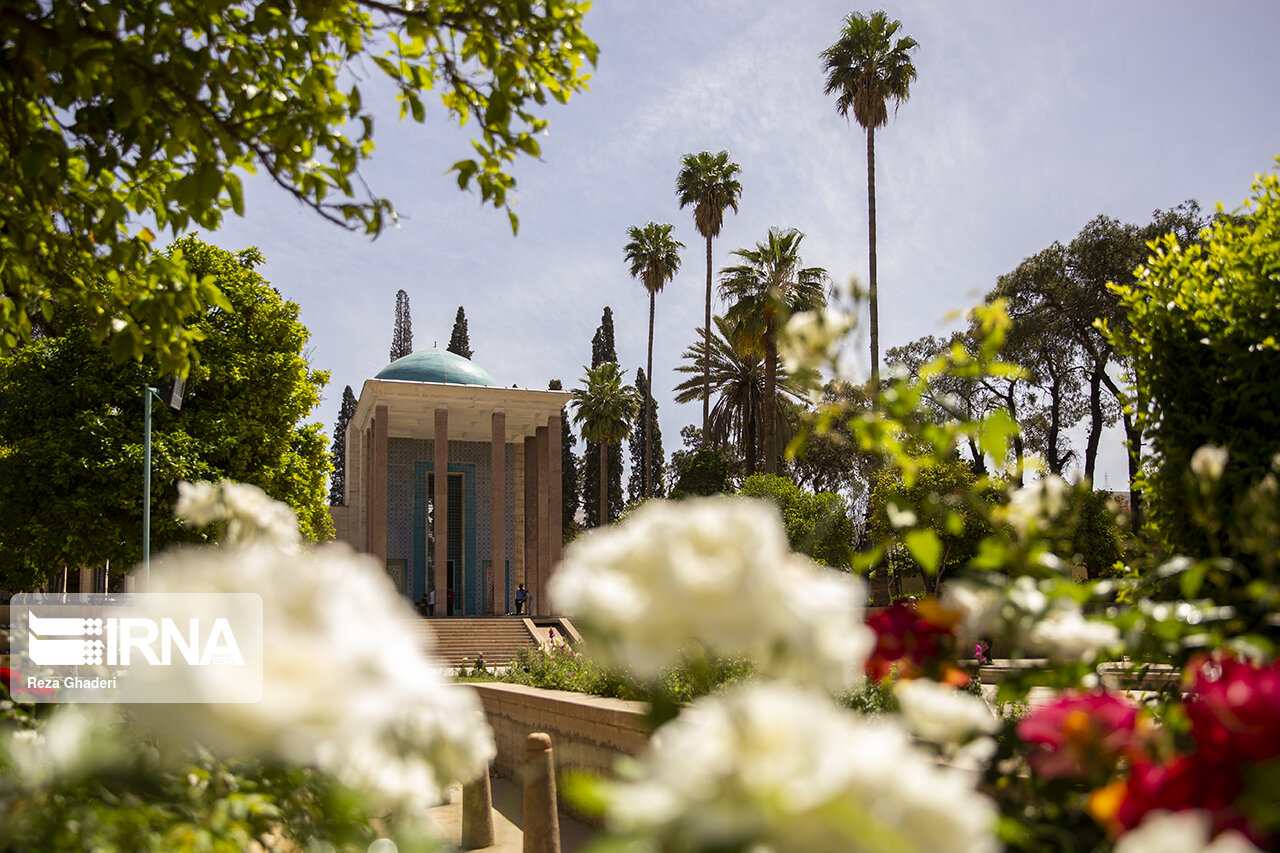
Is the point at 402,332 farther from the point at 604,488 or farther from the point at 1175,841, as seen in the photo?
the point at 1175,841

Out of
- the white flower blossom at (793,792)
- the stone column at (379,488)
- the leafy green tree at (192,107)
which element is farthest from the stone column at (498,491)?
the white flower blossom at (793,792)

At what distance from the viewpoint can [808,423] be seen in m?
2.09

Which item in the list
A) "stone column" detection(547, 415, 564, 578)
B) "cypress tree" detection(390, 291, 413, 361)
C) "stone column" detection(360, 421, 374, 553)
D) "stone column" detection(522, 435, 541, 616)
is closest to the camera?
"stone column" detection(360, 421, 374, 553)

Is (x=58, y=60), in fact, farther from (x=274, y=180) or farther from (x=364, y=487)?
(x=364, y=487)

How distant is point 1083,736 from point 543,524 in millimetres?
28892

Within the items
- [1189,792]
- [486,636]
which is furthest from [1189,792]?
[486,636]

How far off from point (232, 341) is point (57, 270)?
42.6 feet

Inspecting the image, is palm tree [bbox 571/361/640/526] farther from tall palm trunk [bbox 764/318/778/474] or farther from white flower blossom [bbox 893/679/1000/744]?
white flower blossom [bbox 893/679/1000/744]

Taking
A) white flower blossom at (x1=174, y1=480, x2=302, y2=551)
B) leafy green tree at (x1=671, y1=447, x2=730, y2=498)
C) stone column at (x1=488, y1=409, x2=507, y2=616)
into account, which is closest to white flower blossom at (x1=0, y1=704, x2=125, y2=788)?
white flower blossom at (x1=174, y1=480, x2=302, y2=551)

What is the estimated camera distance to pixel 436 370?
3092cm

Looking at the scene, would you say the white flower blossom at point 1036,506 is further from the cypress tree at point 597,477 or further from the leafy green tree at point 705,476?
the cypress tree at point 597,477

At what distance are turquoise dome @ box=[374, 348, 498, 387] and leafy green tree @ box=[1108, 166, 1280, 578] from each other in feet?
90.1

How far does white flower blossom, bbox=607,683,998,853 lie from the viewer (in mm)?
744

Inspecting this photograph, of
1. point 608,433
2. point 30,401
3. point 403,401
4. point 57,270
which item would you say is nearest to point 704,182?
point 608,433
